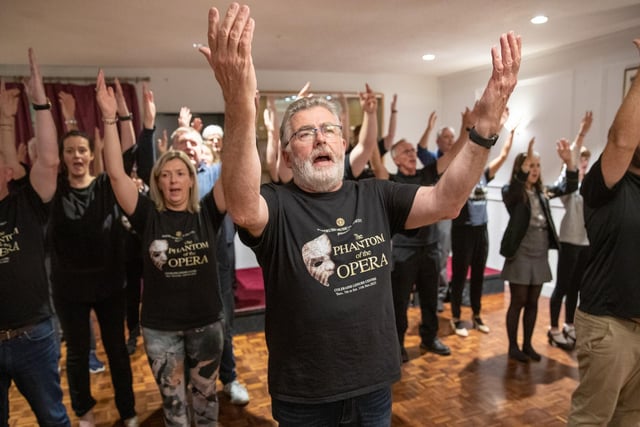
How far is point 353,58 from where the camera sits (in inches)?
197

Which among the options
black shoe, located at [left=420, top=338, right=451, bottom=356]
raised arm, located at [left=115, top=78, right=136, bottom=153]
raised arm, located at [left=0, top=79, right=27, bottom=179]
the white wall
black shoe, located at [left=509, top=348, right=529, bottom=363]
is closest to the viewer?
raised arm, located at [left=0, top=79, right=27, bottom=179]

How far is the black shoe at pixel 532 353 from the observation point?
3256 millimetres

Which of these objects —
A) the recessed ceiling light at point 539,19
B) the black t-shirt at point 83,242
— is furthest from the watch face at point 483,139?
the recessed ceiling light at point 539,19

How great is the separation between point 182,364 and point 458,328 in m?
2.54

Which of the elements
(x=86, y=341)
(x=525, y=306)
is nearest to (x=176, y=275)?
(x=86, y=341)

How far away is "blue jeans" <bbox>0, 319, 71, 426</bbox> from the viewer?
1734mm

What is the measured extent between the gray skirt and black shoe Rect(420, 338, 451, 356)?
71cm

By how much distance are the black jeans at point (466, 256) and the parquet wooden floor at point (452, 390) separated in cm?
38

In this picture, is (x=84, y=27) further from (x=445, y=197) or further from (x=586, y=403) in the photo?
(x=586, y=403)

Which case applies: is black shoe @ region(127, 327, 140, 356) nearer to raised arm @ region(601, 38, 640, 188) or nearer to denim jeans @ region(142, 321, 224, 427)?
denim jeans @ region(142, 321, 224, 427)

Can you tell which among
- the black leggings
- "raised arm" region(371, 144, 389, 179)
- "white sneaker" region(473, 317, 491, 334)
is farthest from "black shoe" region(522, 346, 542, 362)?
"raised arm" region(371, 144, 389, 179)

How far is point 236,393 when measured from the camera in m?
2.72

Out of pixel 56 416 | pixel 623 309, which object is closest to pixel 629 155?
pixel 623 309

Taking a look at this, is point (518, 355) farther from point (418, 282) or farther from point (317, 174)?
point (317, 174)
